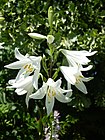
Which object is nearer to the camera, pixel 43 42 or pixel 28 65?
pixel 28 65

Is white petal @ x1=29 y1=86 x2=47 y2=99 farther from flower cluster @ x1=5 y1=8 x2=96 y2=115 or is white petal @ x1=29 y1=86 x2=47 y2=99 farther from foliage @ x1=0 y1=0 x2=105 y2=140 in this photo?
foliage @ x1=0 y1=0 x2=105 y2=140

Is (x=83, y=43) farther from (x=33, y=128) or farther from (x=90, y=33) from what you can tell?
(x=33, y=128)

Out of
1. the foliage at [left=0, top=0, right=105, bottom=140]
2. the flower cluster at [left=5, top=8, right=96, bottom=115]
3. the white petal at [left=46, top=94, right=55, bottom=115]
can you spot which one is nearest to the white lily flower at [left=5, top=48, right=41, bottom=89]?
the flower cluster at [left=5, top=8, right=96, bottom=115]

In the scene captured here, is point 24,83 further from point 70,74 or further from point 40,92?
point 70,74

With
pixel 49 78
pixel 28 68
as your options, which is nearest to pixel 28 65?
pixel 28 68

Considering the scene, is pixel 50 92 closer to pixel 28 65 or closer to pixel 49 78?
pixel 49 78

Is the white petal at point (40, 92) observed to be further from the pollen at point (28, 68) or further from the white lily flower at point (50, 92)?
the pollen at point (28, 68)

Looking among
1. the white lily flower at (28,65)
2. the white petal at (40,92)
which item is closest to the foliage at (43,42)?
the white lily flower at (28,65)

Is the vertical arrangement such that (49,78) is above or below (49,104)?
above
